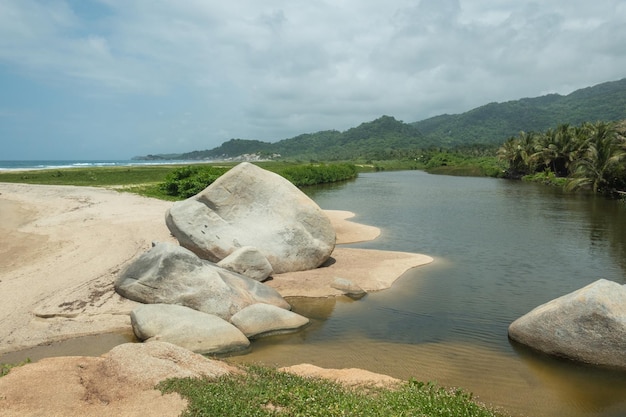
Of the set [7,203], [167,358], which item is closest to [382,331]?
[167,358]

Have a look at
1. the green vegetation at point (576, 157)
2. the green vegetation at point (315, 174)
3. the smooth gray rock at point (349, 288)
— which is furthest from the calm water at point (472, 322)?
the green vegetation at point (315, 174)

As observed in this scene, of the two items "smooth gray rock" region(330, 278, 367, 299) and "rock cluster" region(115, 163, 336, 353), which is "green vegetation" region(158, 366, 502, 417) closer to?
"rock cluster" region(115, 163, 336, 353)

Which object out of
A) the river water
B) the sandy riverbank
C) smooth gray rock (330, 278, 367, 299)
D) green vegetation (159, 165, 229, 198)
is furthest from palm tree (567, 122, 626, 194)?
smooth gray rock (330, 278, 367, 299)

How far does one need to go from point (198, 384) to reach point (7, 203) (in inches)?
1431

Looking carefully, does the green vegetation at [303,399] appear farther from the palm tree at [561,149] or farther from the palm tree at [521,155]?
the palm tree at [521,155]

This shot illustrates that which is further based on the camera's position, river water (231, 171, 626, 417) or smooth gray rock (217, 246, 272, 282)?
smooth gray rock (217, 246, 272, 282)

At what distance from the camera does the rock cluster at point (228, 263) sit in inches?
530

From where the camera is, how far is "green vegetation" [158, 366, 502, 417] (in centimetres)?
786

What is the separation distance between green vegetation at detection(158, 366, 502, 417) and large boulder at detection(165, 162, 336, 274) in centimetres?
1092

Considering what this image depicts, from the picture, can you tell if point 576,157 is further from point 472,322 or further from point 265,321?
point 265,321

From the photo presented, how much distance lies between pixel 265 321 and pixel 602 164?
60162 millimetres

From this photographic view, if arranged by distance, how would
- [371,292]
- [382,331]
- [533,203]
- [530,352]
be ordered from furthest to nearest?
[533,203], [371,292], [382,331], [530,352]

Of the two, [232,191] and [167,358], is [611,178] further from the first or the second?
[167,358]

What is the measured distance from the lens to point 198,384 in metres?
8.80
